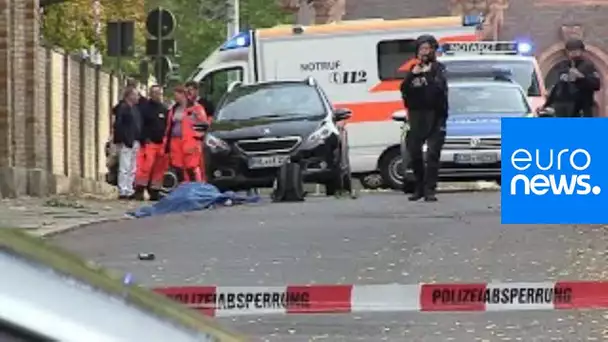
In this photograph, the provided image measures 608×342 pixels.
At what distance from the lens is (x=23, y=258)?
95.9 inches

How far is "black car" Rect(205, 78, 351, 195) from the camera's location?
794 inches

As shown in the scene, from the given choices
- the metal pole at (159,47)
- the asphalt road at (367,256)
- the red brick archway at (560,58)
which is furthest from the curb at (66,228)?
the red brick archway at (560,58)

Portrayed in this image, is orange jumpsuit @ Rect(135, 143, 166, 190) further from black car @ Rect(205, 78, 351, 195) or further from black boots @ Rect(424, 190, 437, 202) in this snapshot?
black boots @ Rect(424, 190, 437, 202)

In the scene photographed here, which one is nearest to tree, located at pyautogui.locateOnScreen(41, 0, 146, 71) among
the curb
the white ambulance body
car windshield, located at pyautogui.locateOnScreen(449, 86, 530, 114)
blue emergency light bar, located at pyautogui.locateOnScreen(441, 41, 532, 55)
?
the white ambulance body

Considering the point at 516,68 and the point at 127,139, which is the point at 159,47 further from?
the point at 516,68

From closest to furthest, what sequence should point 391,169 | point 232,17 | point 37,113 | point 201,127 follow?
point 201,127 < point 391,169 < point 37,113 < point 232,17

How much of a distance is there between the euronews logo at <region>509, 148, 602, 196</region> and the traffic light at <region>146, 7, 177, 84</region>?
48.3ft

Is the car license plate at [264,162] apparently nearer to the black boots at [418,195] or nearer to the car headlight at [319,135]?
the car headlight at [319,135]

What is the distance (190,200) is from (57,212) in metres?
1.56

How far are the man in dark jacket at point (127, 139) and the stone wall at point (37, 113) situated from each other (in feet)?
4.88

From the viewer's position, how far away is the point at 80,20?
42.8m

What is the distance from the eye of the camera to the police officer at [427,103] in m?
17.5

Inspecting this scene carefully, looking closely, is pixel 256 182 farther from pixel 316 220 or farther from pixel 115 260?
pixel 115 260

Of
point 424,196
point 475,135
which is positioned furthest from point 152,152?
point 424,196
